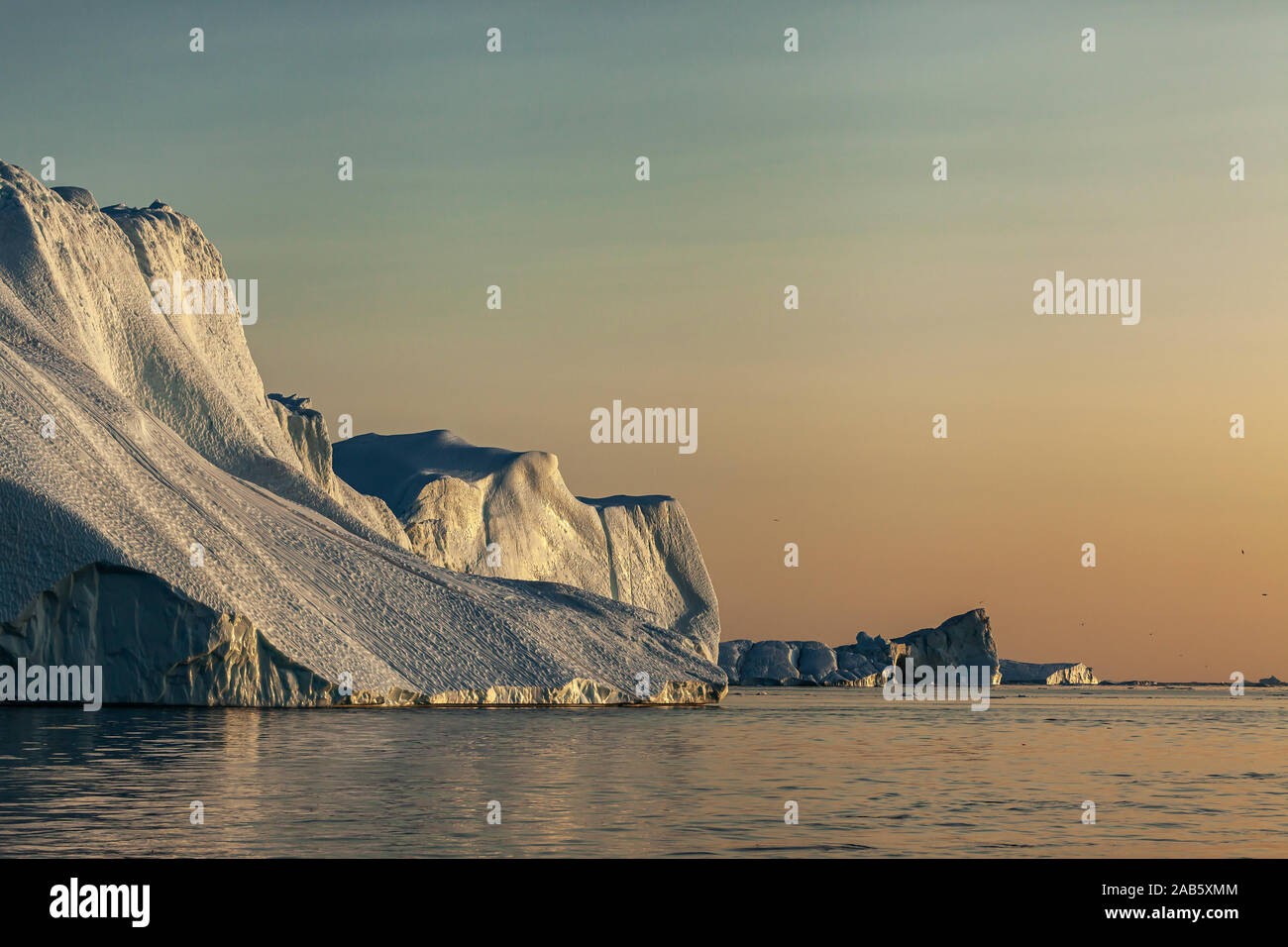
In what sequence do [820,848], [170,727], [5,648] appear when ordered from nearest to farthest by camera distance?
[820,848] < [170,727] < [5,648]

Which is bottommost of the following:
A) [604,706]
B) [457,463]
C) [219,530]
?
[604,706]

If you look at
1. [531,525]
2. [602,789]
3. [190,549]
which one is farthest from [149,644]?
[531,525]

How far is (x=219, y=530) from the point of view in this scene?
65500mm

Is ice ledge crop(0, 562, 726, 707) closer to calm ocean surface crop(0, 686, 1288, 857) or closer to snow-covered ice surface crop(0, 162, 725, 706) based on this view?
snow-covered ice surface crop(0, 162, 725, 706)

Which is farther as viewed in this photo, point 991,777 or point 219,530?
point 219,530

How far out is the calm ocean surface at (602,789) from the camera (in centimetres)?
1917

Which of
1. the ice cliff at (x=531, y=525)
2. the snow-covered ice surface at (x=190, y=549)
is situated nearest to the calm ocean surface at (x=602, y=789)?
the snow-covered ice surface at (x=190, y=549)

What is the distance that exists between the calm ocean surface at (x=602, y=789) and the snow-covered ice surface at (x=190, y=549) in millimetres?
5761

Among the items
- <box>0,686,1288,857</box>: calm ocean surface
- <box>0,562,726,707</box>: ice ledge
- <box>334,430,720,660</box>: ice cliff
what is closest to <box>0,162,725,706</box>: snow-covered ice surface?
<box>0,562,726,707</box>: ice ledge

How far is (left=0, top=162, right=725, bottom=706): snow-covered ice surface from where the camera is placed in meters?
55.7

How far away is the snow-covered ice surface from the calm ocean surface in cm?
576

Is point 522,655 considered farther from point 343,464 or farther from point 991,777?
point 343,464
